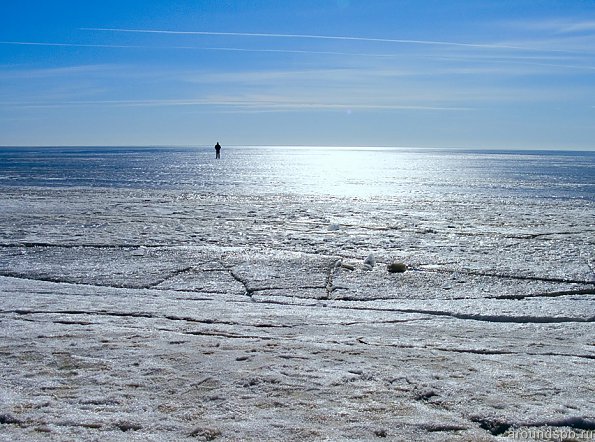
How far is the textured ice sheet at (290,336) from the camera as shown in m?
2.76

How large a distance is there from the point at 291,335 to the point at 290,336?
28mm

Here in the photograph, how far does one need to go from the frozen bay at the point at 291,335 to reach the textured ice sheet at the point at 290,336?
0.04 feet

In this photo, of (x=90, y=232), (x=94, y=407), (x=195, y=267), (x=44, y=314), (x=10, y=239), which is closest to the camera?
(x=94, y=407)

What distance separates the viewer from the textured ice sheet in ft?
9.06

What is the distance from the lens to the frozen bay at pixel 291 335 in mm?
2762

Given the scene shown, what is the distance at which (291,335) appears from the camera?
4117mm

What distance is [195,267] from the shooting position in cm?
681

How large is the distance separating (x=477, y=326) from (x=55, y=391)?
111 inches

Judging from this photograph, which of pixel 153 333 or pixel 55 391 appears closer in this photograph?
pixel 55 391

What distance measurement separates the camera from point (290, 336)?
13.4ft

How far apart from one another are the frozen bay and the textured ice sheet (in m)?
0.01

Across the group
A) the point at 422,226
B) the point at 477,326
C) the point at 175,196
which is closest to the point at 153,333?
the point at 477,326

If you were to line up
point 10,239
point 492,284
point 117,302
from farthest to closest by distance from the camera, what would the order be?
point 10,239
point 492,284
point 117,302

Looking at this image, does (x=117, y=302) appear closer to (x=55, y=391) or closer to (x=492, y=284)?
(x=55, y=391)
